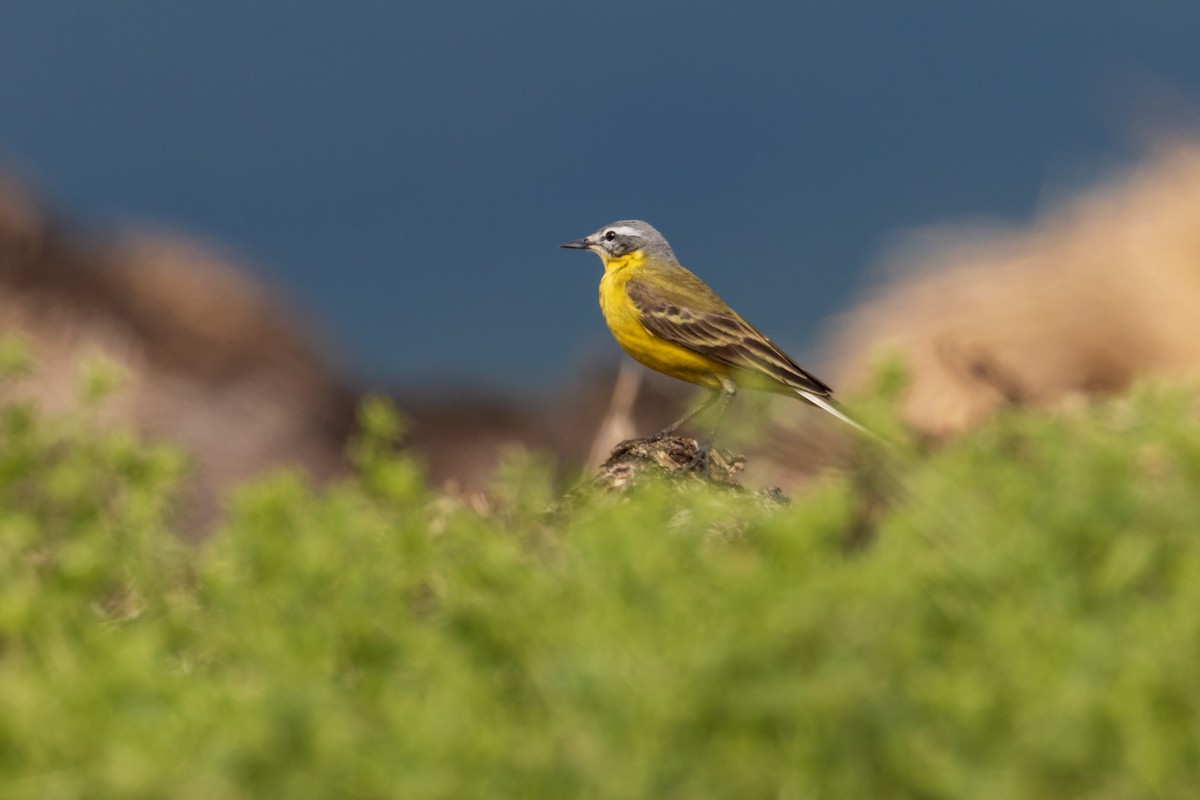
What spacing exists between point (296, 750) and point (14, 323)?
952cm

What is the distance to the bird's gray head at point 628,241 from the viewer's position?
9.16 meters

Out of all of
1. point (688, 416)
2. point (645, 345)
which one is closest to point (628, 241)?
point (645, 345)

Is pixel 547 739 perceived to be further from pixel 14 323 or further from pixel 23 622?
pixel 14 323

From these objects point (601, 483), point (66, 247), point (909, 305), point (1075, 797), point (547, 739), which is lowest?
point (547, 739)

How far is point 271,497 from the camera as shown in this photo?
12.4 ft

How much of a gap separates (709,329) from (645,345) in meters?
0.43

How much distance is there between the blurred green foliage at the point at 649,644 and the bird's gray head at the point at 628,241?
5.13 m

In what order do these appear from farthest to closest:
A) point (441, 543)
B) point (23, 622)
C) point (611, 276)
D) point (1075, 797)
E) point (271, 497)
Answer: point (611, 276)
point (441, 543)
point (271, 497)
point (23, 622)
point (1075, 797)

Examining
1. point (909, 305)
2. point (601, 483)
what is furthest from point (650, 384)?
point (601, 483)

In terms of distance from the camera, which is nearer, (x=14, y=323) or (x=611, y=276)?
(x=611, y=276)

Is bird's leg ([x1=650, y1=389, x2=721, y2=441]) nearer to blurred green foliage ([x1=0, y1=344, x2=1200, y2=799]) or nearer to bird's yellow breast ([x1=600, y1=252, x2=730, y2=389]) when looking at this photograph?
bird's yellow breast ([x1=600, y1=252, x2=730, y2=389])

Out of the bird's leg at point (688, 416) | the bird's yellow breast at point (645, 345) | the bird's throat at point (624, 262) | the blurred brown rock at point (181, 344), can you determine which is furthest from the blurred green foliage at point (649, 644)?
the blurred brown rock at point (181, 344)

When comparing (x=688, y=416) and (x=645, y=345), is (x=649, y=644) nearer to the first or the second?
(x=688, y=416)

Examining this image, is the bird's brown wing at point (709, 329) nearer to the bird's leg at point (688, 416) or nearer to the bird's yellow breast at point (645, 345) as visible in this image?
the bird's yellow breast at point (645, 345)
